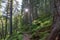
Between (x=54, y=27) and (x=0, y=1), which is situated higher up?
(x=0, y=1)

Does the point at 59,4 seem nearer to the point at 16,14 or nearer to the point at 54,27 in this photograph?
the point at 54,27

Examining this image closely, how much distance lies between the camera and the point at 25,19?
26.0 metres

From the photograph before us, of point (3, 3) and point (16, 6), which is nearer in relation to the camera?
point (3, 3)

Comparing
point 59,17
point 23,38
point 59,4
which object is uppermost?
point 59,4

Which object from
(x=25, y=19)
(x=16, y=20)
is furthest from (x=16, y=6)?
(x=25, y=19)

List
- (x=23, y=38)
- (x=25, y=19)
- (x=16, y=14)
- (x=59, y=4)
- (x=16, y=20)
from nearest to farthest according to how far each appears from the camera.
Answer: (x=59, y=4), (x=23, y=38), (x=25, y=19), (x=16, y=20), (x=16, y=14)

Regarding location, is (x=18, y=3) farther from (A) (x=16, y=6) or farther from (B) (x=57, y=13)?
(B) (x=57, y=13)

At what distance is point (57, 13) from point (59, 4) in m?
0.31

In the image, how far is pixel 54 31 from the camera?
5688 millimetres

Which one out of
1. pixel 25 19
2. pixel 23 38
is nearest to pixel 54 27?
pixel 23 38

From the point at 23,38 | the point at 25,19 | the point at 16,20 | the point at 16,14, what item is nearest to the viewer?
the point at 23,38

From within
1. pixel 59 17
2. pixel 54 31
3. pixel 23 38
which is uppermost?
pixel 59 17

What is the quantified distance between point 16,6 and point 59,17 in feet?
86.1

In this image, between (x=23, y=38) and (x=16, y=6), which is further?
(x=16, y=6)
